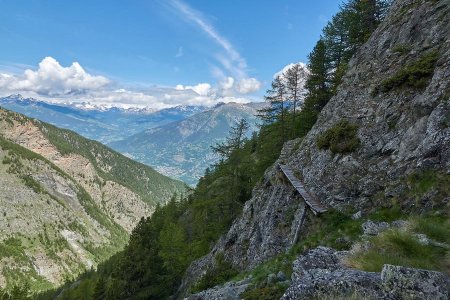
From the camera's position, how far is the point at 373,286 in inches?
306

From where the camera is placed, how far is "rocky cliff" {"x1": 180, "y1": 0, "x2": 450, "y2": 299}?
17.9 meters

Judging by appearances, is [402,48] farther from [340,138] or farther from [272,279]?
[272,279]

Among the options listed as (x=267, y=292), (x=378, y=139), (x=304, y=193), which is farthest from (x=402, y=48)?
(x=267, y=292)

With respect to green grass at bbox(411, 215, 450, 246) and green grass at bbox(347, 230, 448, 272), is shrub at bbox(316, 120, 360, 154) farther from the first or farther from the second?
green grass at bbox(347, 230, 448, 272)

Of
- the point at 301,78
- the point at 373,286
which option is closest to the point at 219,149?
the point at 301,78

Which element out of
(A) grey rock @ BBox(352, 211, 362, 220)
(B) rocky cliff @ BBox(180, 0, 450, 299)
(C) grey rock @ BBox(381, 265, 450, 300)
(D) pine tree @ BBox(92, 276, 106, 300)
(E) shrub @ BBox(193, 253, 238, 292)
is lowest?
(D) pine tree @ BBox(92, 276, 106, 300)

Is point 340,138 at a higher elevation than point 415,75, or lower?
lower

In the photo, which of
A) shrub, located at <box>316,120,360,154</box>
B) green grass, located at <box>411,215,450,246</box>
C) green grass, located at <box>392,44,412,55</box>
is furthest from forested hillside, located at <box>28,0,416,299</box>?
green grass, located at <box>411,215,450,246</box>

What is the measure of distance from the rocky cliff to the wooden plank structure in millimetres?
501

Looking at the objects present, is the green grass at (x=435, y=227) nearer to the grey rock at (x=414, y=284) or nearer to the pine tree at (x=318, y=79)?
the grey rock at (x=414, y=284)

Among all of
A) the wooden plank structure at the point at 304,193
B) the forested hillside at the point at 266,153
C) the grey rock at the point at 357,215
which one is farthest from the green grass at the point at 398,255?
the forested hillside at the point at 266,153

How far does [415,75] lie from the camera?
22562mm

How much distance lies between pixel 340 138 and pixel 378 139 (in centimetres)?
320

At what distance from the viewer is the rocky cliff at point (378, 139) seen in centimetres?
1792
